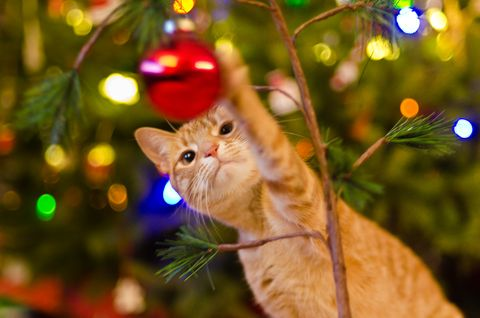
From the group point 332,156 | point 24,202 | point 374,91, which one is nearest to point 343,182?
point 332,156

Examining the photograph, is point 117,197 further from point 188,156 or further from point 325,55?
point 188,156

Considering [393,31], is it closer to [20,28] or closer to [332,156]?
[332,156]

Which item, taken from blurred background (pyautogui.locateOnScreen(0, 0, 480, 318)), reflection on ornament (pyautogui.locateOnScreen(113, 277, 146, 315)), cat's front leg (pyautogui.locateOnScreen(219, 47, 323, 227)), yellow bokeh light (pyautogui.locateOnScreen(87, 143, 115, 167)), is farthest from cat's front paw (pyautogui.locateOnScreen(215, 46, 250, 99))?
reflection on ornament (pyautogui.locateOnScreen(113, 277, 146, 315))

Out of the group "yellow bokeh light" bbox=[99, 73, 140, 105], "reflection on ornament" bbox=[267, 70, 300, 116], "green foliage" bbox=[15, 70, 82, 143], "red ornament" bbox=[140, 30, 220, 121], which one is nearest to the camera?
"red ornament" bbox=[140, 30, 220, 121]

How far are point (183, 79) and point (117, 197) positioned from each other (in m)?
1.29

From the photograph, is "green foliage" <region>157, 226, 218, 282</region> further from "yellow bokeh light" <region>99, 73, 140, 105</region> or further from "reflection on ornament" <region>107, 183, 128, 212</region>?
"reflection on ornament" <region>107, 183, 128, 212</region>

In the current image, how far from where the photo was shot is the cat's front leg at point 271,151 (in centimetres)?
48

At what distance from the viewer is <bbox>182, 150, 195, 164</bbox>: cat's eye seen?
822mm

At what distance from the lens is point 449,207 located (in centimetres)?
149

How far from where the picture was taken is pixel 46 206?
1673mm

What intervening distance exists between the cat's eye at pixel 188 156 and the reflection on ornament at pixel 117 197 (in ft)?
2.89

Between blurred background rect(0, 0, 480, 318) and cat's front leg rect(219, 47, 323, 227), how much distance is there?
67 centimetres

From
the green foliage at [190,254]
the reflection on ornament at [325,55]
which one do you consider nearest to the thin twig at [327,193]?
the green foliage at [190,254]

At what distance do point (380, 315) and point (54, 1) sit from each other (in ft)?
4.18
